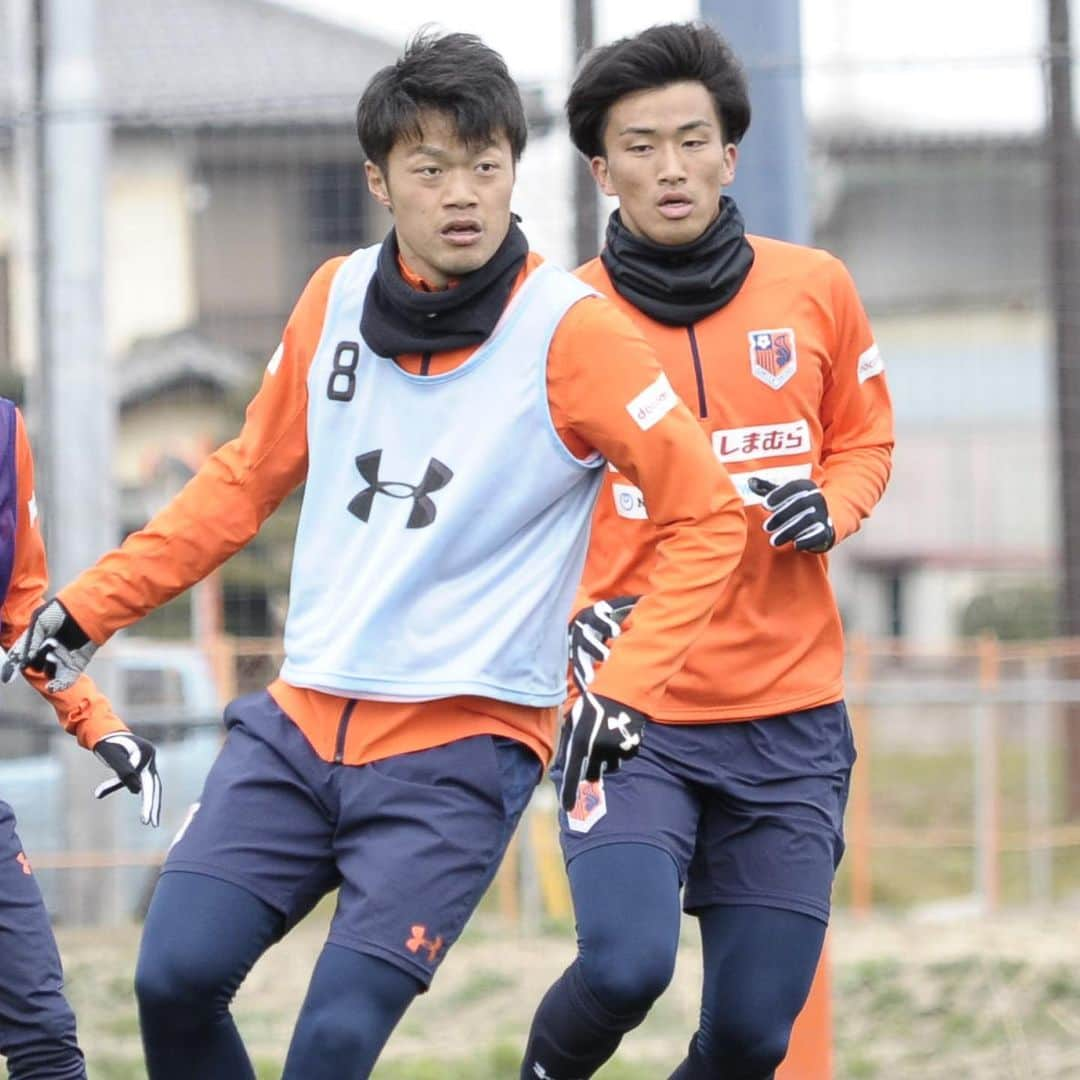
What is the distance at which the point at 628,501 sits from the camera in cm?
407

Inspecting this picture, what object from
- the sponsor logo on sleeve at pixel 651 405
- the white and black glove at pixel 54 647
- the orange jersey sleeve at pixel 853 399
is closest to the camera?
the sponsor logo on sleeve at pixel 651 405

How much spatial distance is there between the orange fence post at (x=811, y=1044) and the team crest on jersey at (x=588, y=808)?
1.04m

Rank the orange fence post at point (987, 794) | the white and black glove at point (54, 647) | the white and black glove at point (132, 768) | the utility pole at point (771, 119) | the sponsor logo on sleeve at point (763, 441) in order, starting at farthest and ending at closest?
the orange fence post at point (987, 794), the utility pole at point (771, 119), the sponsor logo on sleeve at point (763, 441), the white and black glove at point (132, 768), the white and black glove at point (54, 647)

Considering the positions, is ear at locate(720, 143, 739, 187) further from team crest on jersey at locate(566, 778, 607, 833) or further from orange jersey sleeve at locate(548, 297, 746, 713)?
team crest on jersey at locate(566, 778, 607, 833)

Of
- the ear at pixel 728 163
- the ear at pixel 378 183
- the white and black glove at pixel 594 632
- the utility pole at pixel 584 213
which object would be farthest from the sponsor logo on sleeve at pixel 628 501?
the utility pole at pixel 584 213

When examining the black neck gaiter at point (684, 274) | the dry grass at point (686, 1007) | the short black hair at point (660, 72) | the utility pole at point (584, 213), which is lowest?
the dry grass at point (686, 1007)

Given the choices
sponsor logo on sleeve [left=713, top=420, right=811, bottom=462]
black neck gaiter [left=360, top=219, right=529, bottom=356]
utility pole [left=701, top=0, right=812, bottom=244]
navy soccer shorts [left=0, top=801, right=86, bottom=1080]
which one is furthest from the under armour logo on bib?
utility pole [left=701, top=0, right=812, bottom=244]

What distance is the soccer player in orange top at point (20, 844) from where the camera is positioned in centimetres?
374

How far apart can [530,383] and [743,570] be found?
2.46ft

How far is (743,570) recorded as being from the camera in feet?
13.2

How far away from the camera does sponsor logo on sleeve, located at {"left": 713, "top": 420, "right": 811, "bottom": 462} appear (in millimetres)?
4008

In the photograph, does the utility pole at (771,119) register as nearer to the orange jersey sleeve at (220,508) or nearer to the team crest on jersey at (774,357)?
Answer: the team crest on jersey at (774,357)

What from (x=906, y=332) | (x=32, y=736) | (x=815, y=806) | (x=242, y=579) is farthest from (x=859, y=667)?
(x=906, y=332)

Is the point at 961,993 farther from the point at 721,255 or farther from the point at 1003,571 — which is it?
the point at 1003,571
